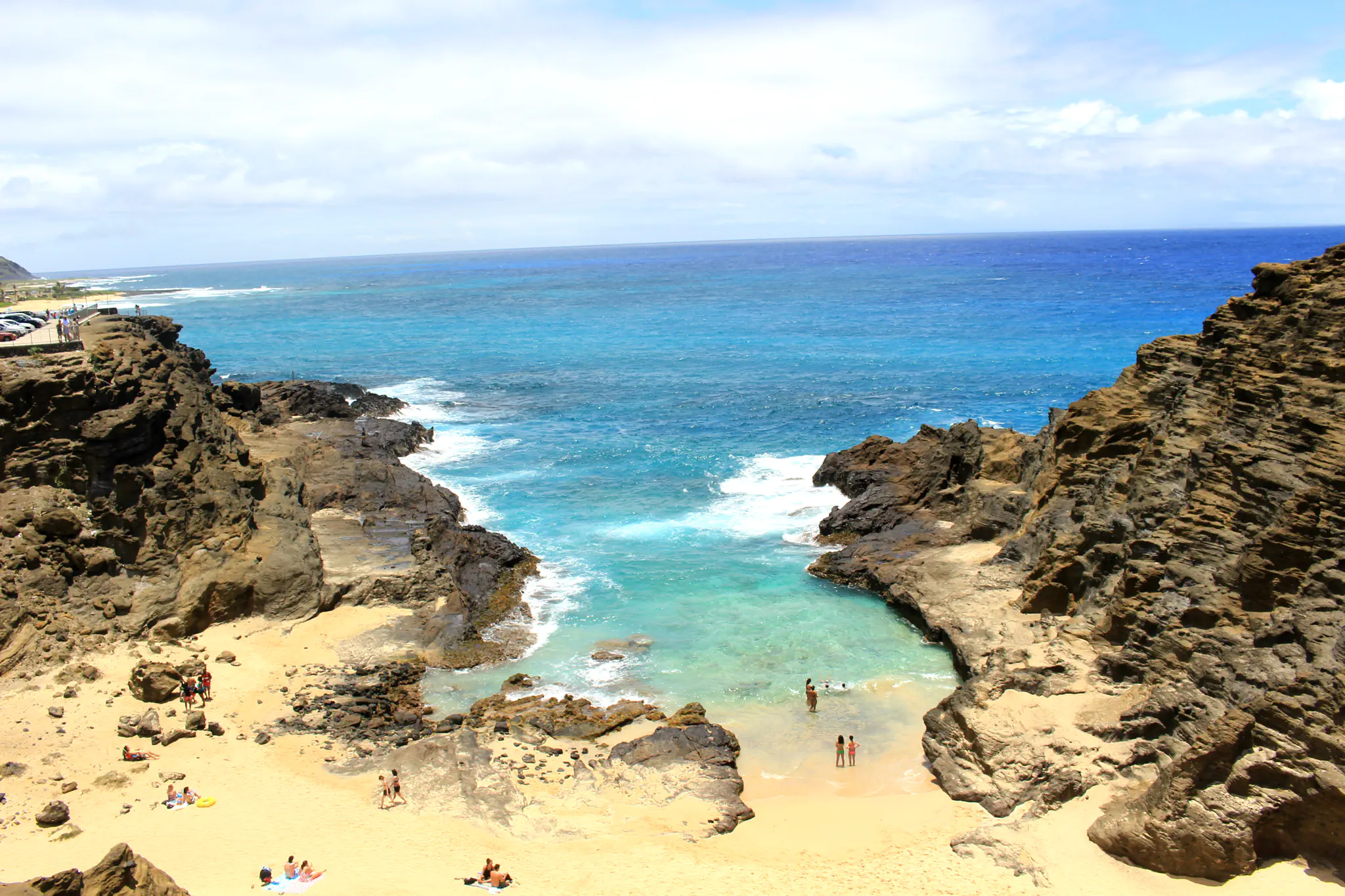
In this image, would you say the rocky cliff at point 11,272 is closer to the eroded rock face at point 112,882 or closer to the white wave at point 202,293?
the white wave at point 202,293

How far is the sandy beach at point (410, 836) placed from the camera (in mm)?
15906

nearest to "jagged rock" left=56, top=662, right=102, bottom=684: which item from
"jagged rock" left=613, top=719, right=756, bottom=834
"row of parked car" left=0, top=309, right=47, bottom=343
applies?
"jagged rock" left=613, top=719, right=756, bottom=834

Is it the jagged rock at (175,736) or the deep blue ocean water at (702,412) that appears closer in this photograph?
the jagged rock at (175,736)

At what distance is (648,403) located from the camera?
202 feet

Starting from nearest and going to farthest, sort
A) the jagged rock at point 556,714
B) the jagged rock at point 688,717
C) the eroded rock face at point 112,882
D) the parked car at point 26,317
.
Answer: the eroded rock face at point 112,882, the jagged rock at point 556,714, the jagged rock at point 688,717, the parked car at point 26,317

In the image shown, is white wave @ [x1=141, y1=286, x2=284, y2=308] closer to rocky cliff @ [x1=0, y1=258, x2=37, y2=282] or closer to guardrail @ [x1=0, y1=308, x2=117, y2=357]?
rocky cliff @ [x1=0, y1=258, x2=37, y2=282]

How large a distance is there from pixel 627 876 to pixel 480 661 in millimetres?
9999

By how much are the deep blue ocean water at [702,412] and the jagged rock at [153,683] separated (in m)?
6.34

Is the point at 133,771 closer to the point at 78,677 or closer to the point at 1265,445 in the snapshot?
the point at 78,677

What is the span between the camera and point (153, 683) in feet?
68.2

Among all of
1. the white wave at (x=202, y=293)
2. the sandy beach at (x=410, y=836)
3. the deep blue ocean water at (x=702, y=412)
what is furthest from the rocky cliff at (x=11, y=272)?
the sandy beach at (x=410, y=836)

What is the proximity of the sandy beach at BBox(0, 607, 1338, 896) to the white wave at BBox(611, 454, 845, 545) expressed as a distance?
15.8 metres

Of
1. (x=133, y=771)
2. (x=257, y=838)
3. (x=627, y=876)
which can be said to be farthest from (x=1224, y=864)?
(x=133, y=771)

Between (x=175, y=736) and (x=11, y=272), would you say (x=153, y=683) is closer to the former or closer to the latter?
(x=175, y=736)
